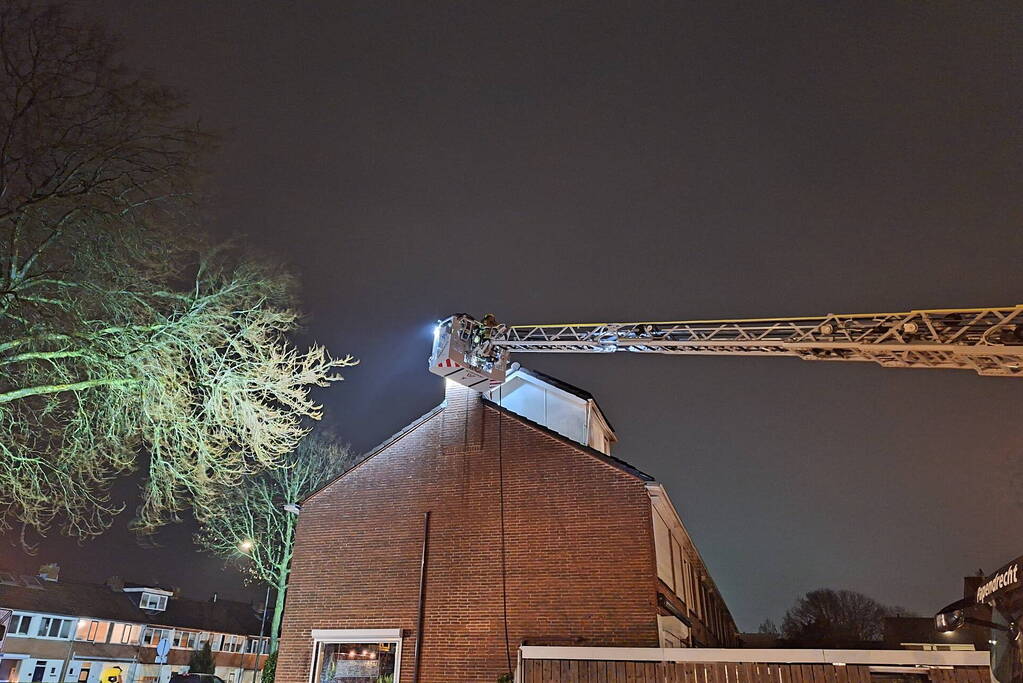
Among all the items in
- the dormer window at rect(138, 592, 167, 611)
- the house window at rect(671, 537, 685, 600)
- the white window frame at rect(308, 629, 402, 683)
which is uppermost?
the dormer window at rect(138, 592, 167, 611)

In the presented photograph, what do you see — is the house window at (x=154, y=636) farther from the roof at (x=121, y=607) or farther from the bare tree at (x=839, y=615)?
the bare tree at (x=839, y=615)

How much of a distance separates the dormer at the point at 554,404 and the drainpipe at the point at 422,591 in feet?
13.1

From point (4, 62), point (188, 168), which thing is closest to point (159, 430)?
point (188, 168)

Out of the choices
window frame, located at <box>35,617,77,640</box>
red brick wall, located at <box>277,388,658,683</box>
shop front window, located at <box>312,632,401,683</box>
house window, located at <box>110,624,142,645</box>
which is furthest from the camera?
house window, located at <box>110,624,142,645</box>

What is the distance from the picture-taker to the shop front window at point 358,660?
1658 cm

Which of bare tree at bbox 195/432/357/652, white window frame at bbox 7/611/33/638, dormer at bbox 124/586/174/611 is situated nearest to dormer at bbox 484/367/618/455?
bare tree at bbox 195/432/357/652

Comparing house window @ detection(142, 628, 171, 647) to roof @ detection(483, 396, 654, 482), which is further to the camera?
house window @ detection(142, 628, 171, 647)

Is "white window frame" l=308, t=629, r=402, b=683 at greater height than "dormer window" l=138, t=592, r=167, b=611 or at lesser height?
lesser

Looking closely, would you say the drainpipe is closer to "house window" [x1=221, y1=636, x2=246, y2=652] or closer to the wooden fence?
the wooden fence

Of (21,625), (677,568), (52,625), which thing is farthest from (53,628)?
(677,568)

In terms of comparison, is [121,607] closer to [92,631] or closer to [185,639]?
[92,631]

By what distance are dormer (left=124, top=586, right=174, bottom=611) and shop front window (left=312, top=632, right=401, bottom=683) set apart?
4209 cm

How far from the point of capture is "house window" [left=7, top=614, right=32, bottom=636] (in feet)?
131

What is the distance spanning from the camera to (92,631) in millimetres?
44438
